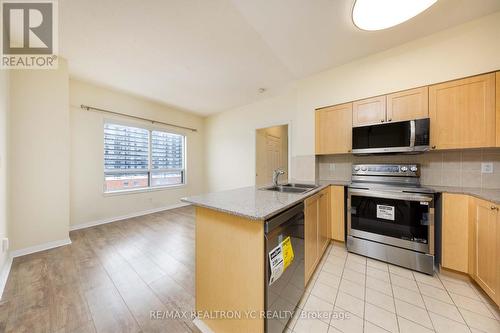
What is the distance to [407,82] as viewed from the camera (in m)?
2.11

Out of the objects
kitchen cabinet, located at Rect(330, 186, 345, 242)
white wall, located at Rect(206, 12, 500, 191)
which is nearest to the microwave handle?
white wall, located at Rect(206, 12, 500, 191)

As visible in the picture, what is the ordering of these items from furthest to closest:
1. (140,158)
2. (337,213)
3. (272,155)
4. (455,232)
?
(272,155), (140,158), (337,213), (455,232)

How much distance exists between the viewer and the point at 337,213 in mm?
2436

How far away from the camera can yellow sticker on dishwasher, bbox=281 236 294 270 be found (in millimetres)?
1124

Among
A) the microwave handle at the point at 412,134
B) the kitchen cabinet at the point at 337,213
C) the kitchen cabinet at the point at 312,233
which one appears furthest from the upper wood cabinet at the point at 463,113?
the kitchen cabinet at the point at 312,233

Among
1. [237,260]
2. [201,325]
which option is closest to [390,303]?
[237,260]

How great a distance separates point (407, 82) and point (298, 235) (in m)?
2.29

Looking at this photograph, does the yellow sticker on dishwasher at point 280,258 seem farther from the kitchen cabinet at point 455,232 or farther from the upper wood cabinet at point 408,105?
the upper wood cabinet at point 408,105

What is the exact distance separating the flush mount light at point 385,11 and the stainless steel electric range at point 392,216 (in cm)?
160

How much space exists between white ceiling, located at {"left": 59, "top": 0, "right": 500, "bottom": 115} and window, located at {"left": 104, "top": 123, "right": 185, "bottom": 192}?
1141mm

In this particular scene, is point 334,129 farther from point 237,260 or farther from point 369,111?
point 237,260

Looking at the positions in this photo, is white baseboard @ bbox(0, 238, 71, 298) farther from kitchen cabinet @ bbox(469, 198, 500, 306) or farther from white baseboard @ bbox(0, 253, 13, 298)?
kitchen cabinet @ bbox(469, 198, 500, 306)

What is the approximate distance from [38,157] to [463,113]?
5.14m

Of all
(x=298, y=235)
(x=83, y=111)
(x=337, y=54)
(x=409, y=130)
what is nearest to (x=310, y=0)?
(x=337, y=54)
